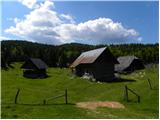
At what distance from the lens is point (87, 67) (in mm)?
56938

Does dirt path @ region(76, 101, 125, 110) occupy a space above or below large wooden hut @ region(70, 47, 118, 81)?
below

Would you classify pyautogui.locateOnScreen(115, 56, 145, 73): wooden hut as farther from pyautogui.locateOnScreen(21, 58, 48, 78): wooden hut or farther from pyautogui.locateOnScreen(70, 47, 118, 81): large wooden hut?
pyautogui.locateOnScreen(21, 58, 48, 78): wooden hut

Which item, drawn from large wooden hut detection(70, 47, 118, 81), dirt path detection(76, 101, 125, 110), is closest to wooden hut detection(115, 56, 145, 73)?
large wooden hut detection(70, 47, 118, 81)

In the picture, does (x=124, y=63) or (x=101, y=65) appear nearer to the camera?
(x=101, y=65)

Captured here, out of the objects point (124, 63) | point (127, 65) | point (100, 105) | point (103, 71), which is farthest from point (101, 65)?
point (100, 105)

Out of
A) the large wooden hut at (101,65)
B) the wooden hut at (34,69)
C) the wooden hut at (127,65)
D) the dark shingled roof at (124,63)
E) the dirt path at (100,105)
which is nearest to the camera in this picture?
the dirt path at (100,105)

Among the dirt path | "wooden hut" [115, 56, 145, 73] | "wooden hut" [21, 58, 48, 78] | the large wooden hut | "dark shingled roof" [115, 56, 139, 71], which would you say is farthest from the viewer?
"wooden hut" [21, 58, 48, 78]

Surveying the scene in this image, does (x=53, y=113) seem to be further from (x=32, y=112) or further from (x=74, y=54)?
(x=74, y=54)

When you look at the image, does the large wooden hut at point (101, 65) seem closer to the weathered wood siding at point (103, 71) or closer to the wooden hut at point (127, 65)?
the weathered wood siding at point (103, 71)

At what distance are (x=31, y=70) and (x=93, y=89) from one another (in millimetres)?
34776

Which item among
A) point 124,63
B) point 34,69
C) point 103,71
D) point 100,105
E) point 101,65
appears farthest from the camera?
point 34,69

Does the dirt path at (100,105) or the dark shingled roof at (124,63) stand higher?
the dark shingled roof at (124,63)

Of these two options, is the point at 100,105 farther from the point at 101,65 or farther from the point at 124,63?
the point at 124,63

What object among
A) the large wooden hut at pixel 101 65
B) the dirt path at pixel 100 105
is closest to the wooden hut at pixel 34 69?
the large wooden hut at pixel 101 65
